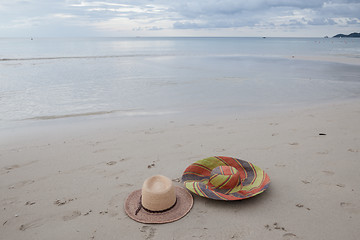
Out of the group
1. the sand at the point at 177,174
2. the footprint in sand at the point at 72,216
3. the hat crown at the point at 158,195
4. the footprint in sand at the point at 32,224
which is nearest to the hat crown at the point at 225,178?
the sand at the point at 177,174

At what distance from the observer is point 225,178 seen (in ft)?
10.9

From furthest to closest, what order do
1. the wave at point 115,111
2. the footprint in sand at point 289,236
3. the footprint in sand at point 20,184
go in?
the wave at point 115,111 < the footprint in sand at point 20,184 < the footprint in sand at point 289,236

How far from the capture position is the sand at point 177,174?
2.87 m

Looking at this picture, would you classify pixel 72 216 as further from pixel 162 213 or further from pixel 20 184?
pixel 20 184

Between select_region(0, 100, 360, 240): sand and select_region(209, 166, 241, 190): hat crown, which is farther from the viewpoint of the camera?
select_region(209, 166, 241, 190): hat crown

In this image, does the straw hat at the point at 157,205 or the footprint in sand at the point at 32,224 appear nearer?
the footprint in sand at the point at 32,224

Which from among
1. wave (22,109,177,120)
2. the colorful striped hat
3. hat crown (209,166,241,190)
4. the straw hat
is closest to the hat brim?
the straw hat

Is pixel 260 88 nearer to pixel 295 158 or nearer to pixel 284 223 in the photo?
pixel 295 158

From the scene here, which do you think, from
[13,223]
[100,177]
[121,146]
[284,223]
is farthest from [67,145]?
[284,223]

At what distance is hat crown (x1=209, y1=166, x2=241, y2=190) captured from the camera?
131 inches

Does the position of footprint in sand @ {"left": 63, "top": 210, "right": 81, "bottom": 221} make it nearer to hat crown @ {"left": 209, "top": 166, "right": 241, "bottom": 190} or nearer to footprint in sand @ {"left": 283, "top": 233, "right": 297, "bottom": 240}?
hat crown @ {"left": 209, "top": 166, "right": 241, "bottom": 190}

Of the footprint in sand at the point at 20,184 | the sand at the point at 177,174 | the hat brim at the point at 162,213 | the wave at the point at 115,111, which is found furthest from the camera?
the wave at the point at 115,111

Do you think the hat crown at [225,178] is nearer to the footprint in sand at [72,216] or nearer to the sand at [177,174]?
the sand at [177,174]

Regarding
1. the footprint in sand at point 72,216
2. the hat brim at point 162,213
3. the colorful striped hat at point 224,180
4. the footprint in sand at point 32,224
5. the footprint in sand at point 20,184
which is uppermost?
the colorful striped hat at point 224,180
